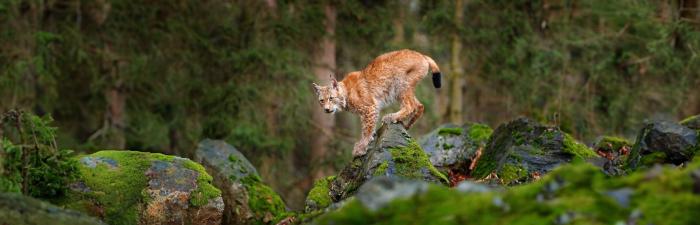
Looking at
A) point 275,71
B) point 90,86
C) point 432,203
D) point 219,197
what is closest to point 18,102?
point 90,86

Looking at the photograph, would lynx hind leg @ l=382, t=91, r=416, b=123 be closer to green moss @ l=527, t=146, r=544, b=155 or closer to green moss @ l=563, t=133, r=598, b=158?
green moss @ l=527, t=146, r=544, b=155

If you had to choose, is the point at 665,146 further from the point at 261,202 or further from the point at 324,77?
the point at 324,77

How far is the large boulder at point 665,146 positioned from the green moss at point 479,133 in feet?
10.8

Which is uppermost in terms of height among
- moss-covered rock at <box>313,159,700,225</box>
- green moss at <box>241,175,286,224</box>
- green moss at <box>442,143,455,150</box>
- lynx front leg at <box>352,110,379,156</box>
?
moss-covered rock at <box>313,159,700,225</box>

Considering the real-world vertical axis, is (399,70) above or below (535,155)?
above

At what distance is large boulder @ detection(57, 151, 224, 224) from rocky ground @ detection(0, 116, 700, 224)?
1 cm

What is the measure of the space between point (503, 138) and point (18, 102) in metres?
11.9

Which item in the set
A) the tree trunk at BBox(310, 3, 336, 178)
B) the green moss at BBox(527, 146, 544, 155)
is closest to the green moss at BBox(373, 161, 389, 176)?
the green moss at BBox(527, 146, 544, 155)

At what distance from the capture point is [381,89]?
446 inches

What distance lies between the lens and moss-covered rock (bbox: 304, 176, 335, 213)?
9750mm

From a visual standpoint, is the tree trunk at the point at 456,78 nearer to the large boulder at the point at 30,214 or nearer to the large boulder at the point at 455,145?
the large boulder at the point at 455,145

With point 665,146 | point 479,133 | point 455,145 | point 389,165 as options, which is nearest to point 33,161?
point 389,165

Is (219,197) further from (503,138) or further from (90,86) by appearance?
(90,86)

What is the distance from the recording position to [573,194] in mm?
5492
